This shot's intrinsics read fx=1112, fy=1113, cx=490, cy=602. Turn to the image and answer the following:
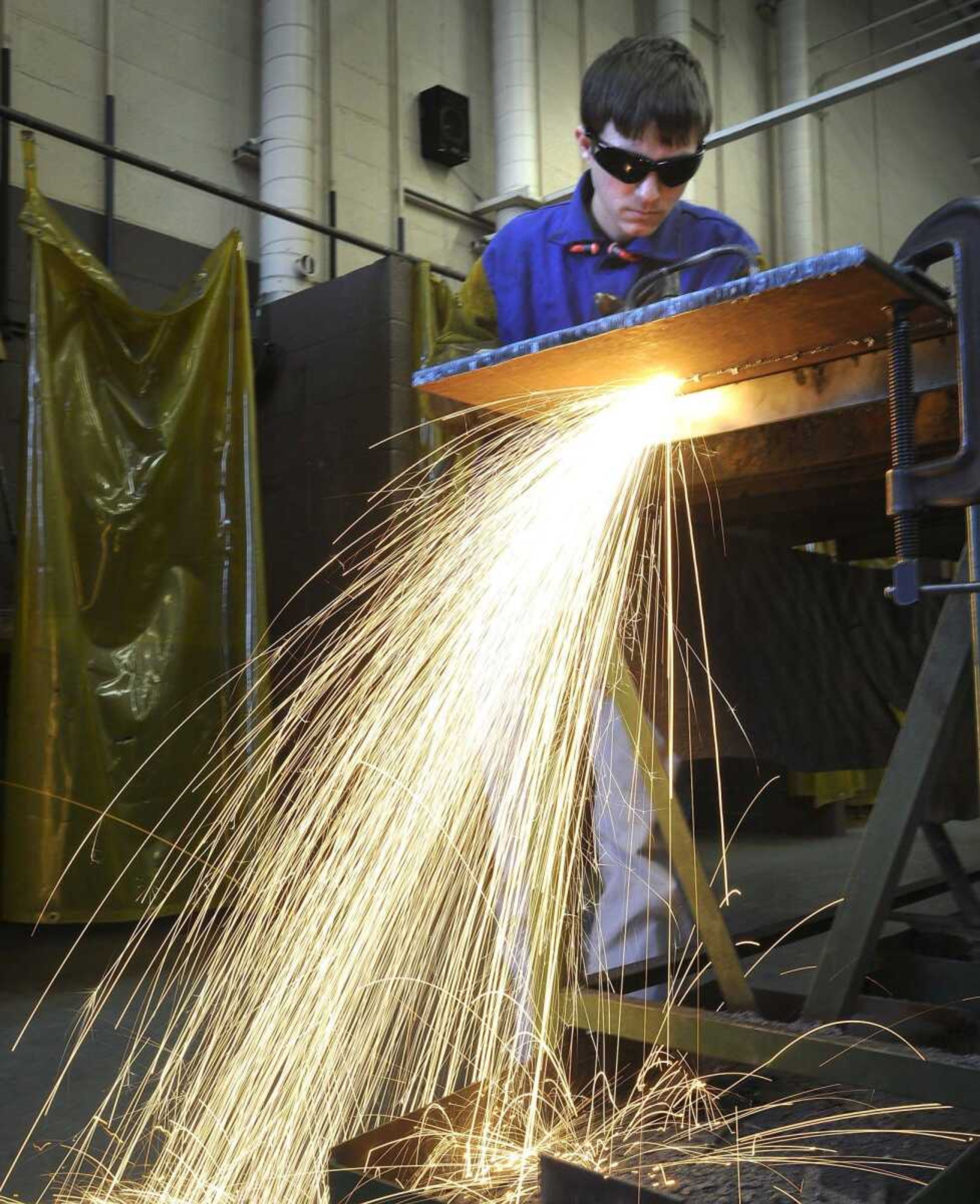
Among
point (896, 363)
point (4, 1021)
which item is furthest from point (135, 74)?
point (896, 363)

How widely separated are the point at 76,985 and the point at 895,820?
2763mm

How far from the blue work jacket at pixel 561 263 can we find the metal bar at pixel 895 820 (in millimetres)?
1079

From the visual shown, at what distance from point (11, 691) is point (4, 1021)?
3.80 feet

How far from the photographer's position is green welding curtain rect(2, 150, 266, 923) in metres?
3.79

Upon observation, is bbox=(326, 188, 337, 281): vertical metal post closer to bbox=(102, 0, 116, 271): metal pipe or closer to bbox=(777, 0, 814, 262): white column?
bbox=(102, 0, 116, 271): metal pipe

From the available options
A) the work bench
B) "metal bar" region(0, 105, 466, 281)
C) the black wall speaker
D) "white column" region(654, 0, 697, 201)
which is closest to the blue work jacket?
the work bench

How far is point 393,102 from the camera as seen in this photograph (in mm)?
6605

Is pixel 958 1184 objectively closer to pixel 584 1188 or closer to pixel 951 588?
pixel 584 1188

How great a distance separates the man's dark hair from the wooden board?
2.17 feet

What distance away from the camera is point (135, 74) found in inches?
212

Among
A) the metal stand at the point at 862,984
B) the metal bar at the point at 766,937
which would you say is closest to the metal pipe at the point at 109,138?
the metal bar at the point at 766,937

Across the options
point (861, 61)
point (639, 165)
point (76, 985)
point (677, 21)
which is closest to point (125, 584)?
point (76, 985)

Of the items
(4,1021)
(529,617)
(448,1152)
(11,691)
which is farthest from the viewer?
(11,691)

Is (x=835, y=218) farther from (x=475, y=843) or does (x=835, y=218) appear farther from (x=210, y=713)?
(x=475, y=843)
